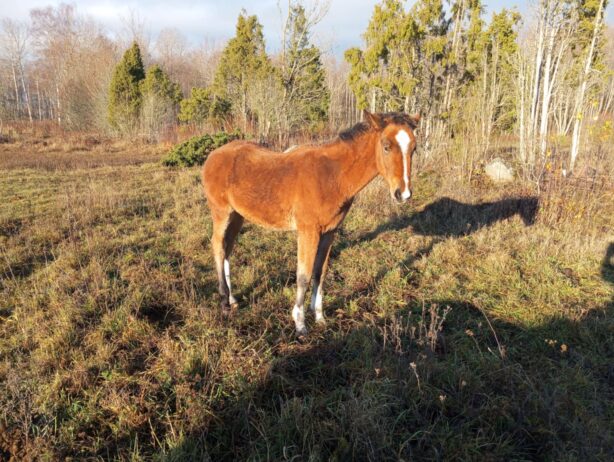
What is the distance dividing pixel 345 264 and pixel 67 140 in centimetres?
2424

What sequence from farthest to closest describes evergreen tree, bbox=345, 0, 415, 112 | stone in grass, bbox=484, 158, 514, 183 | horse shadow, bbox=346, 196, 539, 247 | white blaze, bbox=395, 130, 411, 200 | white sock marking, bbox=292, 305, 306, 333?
evergreen tree, bbox=345, 0, 415, 112
stone in grass, bbox=484, 158, 514, 183
horse shadow, bbox=346, 196, 539, 247
white sock marking, bbox=292, 305, 306, 333
white blaze, bbox=395, 130, 411, 200

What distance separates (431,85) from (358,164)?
1156 centimetres

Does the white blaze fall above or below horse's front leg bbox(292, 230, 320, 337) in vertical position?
above

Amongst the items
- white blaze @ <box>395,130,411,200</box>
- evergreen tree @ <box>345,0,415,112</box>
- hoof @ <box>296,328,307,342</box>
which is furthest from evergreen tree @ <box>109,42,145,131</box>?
white blaze @ <box>395,130,411,200</box>

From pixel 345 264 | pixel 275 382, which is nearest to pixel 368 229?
pixel 345 264

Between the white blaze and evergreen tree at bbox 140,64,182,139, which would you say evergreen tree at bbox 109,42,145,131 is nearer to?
evergreen tree at bbox 140,64,182,139

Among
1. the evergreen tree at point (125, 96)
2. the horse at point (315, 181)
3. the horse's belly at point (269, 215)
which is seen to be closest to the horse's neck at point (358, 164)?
the horse at point (315, 181)

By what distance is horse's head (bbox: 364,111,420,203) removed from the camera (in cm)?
305

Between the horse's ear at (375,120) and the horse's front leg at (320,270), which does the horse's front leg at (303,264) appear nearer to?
the horse's front leg at (320,270)

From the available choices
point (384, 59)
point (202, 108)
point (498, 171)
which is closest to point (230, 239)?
point (498, 171)

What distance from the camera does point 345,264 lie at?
5617mm

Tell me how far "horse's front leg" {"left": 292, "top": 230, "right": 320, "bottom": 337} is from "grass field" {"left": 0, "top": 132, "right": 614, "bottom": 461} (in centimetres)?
24

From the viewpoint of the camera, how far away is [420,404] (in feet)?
8.84

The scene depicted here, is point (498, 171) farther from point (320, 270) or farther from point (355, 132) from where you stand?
point (320, 270)
